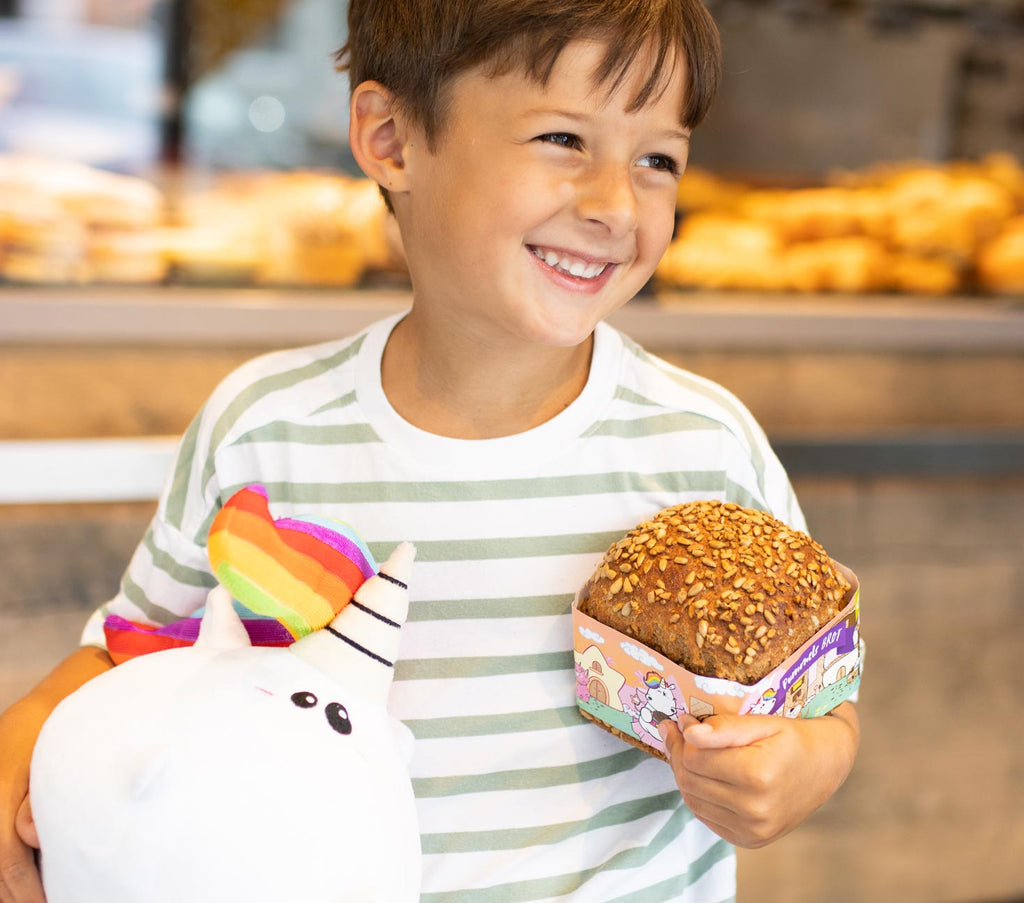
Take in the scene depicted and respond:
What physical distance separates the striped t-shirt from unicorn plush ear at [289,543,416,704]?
8.0 inches

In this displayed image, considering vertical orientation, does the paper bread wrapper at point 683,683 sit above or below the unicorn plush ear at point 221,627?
below

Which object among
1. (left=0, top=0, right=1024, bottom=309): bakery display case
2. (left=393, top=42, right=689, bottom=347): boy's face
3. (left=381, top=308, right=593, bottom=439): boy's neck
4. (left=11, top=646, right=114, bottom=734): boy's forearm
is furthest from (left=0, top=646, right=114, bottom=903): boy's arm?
(left=0, top=0, right=1024, bottom=309): bakery display case

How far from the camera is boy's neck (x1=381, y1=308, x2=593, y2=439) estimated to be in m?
1.11

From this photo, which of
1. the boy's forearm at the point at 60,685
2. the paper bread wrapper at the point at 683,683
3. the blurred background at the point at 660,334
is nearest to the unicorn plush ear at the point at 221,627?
the boy's forearm at the point at 60,685

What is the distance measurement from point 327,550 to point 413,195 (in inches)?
15.1

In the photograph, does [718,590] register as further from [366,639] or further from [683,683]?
[366,639]

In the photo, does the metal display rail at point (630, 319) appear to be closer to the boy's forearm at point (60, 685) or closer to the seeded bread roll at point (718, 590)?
the boy's forearm at point (60, 685)

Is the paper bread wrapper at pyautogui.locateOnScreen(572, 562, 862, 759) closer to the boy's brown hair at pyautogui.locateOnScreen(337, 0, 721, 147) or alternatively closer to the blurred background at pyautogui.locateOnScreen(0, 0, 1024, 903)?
the boy's brown hair at pyautogui.locateOnScreen(337, 0, 721, 147)

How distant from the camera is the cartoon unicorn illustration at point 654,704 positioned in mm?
942

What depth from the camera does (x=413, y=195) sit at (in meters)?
1.08

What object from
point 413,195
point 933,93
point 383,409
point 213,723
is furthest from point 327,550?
point 933,93

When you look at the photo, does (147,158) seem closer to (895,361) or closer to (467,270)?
(895,361)

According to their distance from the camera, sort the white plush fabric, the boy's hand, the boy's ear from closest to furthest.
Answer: the white plush fabric, the boy's hand, the boy's ear

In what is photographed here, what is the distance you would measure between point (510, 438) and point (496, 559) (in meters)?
0.12
